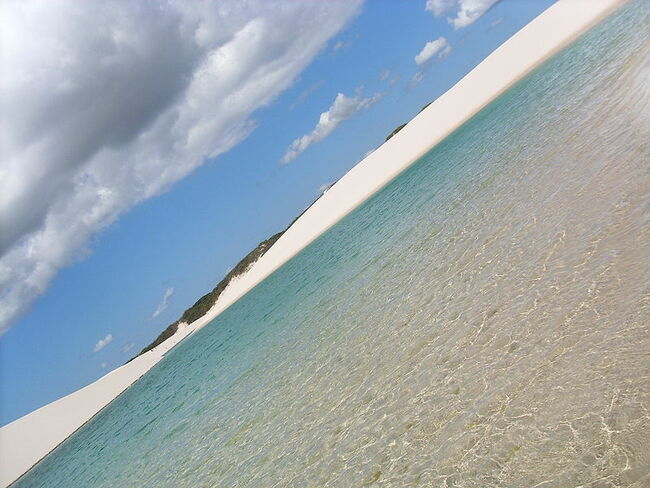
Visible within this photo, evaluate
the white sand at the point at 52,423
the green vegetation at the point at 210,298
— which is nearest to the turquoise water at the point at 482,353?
the white sand at the point at 52,423

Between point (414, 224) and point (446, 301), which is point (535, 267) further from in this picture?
point (414, 224)

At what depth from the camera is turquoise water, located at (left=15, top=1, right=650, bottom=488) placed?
546 cm

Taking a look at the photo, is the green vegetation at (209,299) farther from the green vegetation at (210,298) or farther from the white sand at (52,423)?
the white sand at (52,423)

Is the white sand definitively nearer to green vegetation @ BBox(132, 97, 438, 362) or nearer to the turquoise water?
green vegetation @ BBox(132, 97, 438, 362)

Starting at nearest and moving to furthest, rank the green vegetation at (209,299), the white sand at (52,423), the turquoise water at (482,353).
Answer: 1. the turquoise water at (482,353)
2. the white sand at (52,423)
3. the green vegetation at (209,299)

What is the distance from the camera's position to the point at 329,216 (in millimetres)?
66562

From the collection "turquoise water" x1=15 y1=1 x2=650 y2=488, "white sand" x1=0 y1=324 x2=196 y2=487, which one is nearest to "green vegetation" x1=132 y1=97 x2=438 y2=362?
"white sand" x1=0 y1=324 x2=196 y2=487

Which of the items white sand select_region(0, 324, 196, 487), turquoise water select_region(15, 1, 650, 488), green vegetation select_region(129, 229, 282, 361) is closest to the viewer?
turquoise water select_region(15, 1, 650, 488)

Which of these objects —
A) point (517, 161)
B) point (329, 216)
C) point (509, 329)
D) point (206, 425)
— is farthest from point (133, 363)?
point (509, 329)

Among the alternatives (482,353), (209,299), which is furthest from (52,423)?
(482,353)

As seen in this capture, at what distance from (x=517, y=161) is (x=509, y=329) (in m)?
10.3

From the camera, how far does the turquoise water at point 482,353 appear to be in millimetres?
5457

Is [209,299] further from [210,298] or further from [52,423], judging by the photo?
[52,423]

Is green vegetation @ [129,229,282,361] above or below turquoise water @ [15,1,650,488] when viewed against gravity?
above
